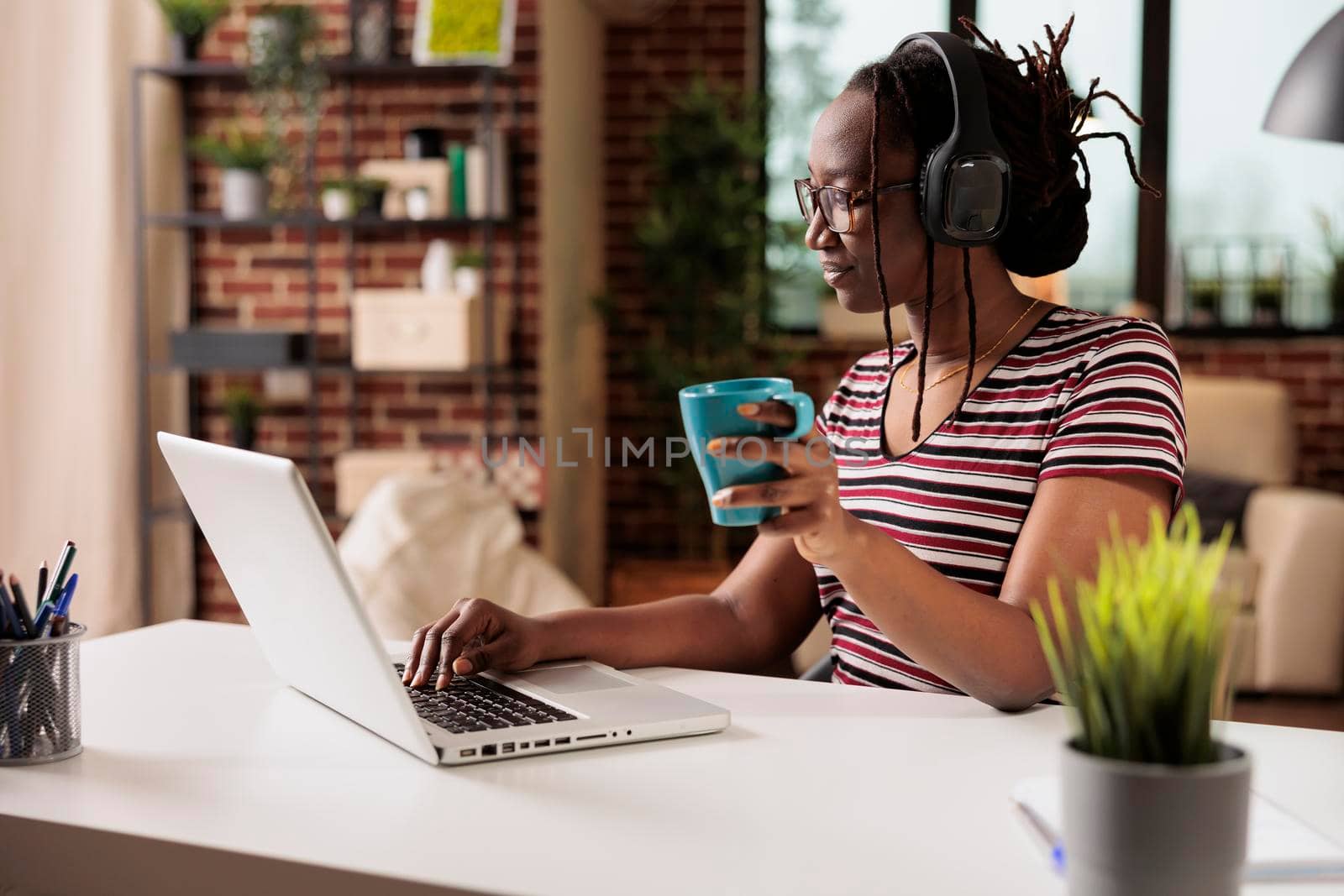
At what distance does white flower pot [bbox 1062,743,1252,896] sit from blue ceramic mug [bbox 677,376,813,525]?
0.34 meters

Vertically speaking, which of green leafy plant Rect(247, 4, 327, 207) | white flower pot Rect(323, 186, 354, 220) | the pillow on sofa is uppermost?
green leafy plant Rect(247, 4, 327, 207)

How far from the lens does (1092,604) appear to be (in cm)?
66

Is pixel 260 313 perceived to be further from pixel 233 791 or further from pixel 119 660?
pixel 233 791

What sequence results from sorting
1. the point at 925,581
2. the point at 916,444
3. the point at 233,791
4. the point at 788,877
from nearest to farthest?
1. the point at 788,877
2. the point at 233,791
3. the point at 925,581
4. the point at 916,444

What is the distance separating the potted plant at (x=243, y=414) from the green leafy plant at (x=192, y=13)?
3.58 ft

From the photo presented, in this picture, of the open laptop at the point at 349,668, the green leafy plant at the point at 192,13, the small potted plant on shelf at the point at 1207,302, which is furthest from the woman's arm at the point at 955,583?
the small potted plant on shelf at the point at 1207,302

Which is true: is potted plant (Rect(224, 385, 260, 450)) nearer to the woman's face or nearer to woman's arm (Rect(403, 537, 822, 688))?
woman's arm (Rect(403, 537, 822, 688))

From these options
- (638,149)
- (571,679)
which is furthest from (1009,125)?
(638,149)

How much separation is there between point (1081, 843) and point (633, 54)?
4473mm

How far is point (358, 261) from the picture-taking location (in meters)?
3.94

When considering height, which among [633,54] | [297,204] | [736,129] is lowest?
[297,204]

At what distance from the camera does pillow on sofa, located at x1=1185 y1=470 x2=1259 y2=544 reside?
12.8 feet

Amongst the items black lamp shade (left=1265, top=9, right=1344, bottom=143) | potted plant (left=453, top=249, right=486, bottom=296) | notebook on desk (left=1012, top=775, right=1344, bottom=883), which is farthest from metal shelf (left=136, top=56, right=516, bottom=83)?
notebook on desk (left=1012, top=775, right=1344, bottom=883)

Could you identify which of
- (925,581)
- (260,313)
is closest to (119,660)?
(925,581)
